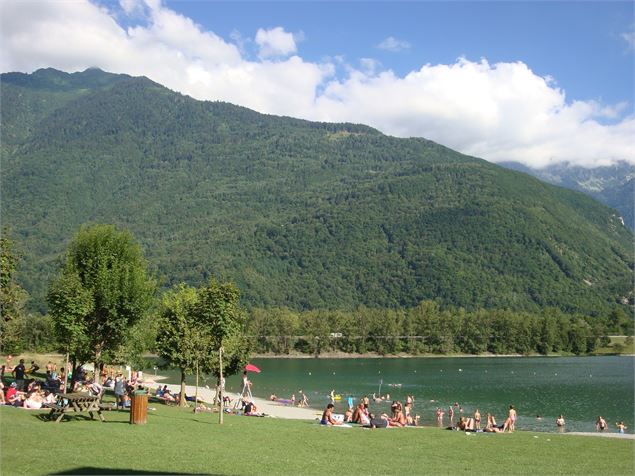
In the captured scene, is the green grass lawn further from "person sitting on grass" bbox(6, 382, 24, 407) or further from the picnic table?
"person sitting on grass" bbox(6, 382, 24, 407)

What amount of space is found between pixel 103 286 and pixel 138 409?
10471mm

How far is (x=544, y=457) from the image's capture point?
62.7ft

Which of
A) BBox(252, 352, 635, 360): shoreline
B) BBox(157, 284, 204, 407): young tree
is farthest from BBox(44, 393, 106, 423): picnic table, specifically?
BBox(252, 352, 635, 360): shoreline

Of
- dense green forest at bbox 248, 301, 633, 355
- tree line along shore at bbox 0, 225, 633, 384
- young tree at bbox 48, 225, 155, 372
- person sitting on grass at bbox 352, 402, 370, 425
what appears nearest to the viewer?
person sitting on grass at bbox 352, 402, 370, 425

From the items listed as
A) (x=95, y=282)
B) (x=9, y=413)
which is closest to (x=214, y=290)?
(x=95, y=282)

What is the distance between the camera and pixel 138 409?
22344mm

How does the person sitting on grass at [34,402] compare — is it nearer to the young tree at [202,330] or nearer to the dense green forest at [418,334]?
the young tree at [202,330]

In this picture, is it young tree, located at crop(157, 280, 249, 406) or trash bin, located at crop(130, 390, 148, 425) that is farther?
young tree, located at crop(157, 280, 249, 406)

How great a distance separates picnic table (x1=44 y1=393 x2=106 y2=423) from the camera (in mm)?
21188

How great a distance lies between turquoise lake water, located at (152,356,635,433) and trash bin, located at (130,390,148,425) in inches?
728

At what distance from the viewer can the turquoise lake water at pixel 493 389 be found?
2167 inches

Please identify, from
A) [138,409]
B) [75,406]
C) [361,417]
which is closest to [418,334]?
[361,417]

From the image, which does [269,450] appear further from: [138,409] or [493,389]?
[493,389]

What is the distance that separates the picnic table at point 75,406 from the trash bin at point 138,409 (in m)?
1.08
